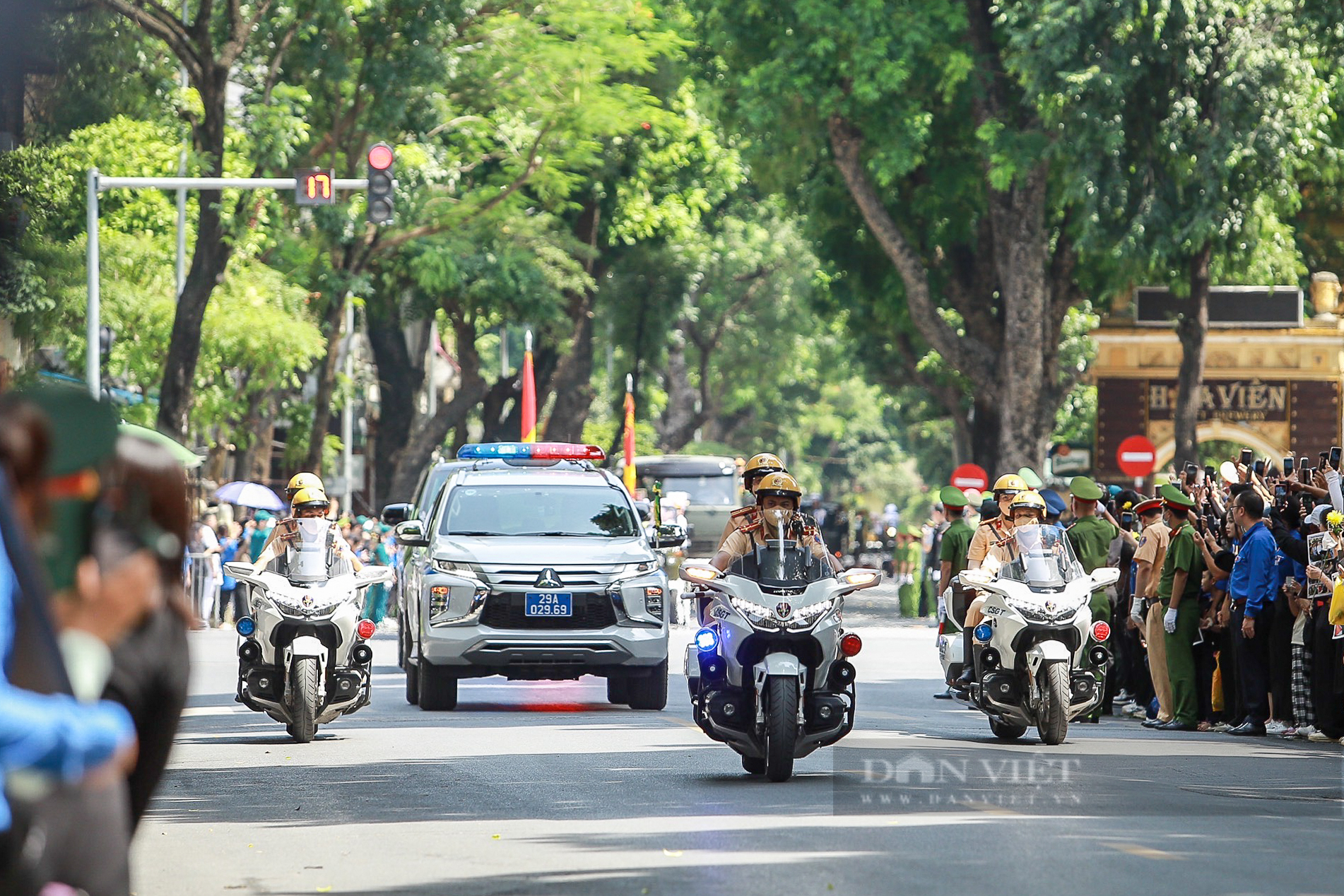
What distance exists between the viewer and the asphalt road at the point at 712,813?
8391mm

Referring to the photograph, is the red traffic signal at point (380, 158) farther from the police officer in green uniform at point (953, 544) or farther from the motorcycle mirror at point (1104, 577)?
the motorcycle mirror at point (1104, 577)

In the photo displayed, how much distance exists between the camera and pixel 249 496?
32.1 metres

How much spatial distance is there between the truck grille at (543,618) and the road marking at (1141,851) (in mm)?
7922

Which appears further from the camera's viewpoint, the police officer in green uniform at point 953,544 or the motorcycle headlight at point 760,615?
the police officer in green uniform at point 953,544

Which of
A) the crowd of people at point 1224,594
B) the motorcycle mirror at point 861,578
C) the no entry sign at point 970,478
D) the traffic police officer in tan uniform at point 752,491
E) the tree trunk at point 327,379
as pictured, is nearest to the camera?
the motorcycle mirror at point 861,578

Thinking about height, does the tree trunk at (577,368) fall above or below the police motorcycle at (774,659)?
above

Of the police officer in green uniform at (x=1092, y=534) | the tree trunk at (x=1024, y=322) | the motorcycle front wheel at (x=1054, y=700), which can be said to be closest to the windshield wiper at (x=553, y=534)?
the police officer in green uniform at (x=1092, y=534)

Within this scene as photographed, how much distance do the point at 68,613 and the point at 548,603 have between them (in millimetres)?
13165

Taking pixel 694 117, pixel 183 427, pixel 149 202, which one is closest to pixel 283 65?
pixel 149 202

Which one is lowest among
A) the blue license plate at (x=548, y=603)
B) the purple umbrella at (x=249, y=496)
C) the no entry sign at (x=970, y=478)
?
the blue license plate at (x=548, y=603)

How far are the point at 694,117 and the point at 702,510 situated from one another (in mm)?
10092

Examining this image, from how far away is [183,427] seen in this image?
26344 millimetres

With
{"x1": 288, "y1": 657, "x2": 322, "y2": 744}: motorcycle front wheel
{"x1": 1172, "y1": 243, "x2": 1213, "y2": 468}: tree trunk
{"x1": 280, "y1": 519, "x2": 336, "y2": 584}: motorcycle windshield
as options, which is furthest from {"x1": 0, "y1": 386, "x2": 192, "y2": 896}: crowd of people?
{"x1": 1172, "y1": 243, "x2": 1213, "y2": 468}: tree trunk

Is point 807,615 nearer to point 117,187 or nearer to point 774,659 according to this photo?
point 774,659
